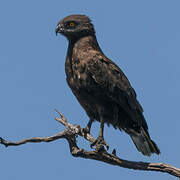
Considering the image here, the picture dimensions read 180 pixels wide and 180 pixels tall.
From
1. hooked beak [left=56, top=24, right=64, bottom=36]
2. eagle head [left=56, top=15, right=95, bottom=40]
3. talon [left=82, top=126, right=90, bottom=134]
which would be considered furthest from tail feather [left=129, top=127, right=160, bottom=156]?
hooked beak [left=56, top=24, right=64, bottom=36]

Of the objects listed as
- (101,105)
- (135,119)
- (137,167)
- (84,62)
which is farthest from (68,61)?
(137,167)

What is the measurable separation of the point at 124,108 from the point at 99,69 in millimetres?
899

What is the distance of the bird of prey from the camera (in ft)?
33.1

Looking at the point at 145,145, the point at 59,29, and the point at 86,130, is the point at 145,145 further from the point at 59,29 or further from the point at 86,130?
the point at 59,29

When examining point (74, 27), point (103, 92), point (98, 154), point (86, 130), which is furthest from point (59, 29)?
point (98, 154)

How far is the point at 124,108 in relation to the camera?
10.2 metres

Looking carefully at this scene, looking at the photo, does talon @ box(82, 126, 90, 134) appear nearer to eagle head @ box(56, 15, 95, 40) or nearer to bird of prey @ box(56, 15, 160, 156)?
bird of prey @ box(56, 15, 160, 156)

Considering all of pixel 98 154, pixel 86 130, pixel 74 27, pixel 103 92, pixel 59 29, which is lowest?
pixel 98 154

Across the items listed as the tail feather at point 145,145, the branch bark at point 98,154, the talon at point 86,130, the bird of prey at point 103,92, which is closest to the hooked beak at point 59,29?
the bird of prey at point 103,92

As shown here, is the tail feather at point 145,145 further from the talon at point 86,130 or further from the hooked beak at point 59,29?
the hooked beak at point 59,29

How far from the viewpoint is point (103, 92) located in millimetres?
10125

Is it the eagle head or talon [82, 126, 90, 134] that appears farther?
the eagle head

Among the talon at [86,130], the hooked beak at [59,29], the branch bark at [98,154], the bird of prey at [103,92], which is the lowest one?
the branch bark at [98,154]

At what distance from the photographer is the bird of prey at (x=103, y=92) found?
397 inches
